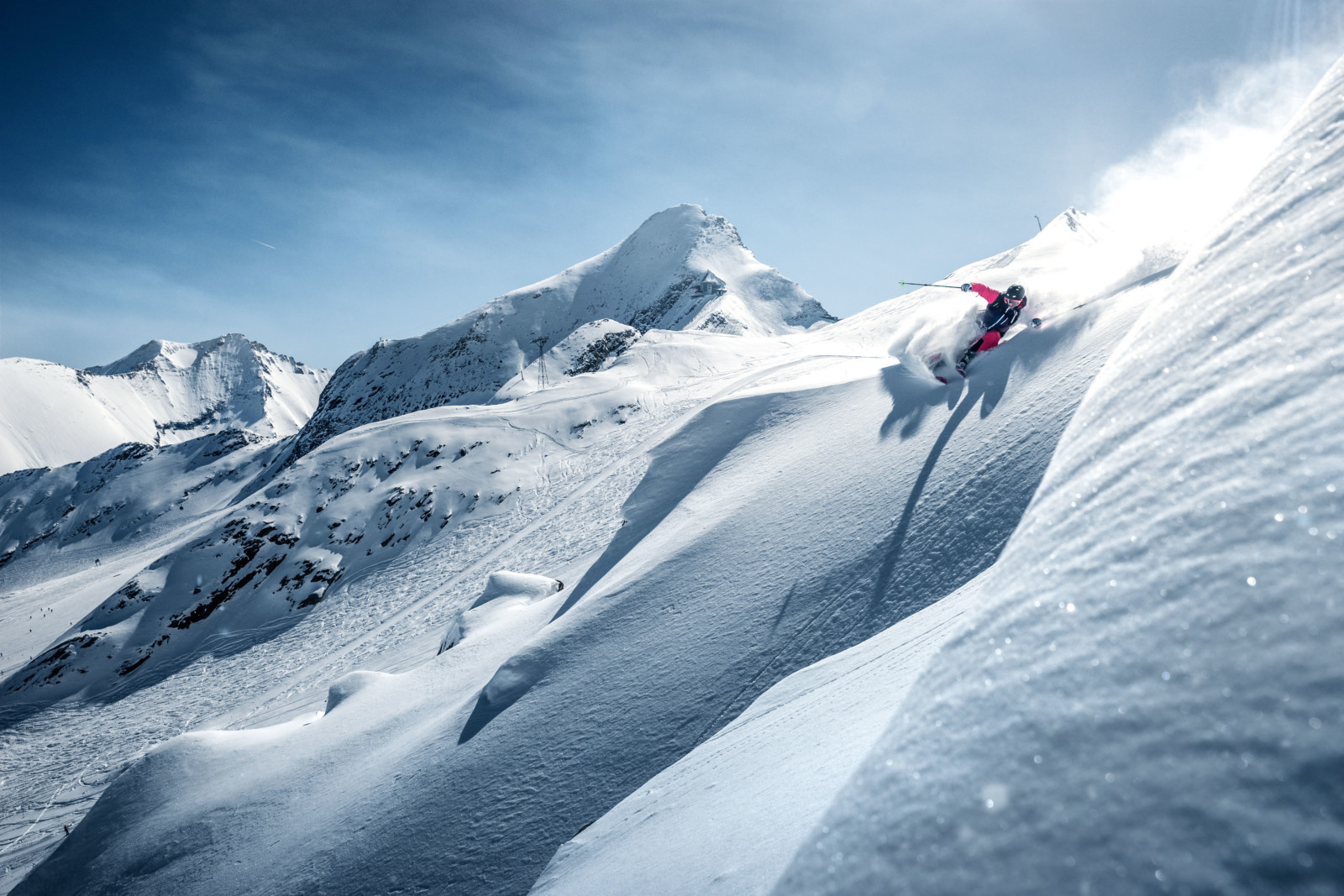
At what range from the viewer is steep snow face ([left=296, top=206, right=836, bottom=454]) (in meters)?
82.2

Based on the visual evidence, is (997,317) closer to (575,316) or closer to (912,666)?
(912,666)

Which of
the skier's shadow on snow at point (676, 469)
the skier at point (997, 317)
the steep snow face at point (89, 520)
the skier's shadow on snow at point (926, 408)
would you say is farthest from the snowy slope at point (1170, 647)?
the steep snow face at point (89, 520)

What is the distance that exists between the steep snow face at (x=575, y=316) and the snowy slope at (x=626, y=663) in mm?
58538

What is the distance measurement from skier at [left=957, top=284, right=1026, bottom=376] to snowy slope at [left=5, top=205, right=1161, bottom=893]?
2.18 feet

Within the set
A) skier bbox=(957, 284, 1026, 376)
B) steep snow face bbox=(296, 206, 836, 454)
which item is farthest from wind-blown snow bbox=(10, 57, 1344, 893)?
steep snow face bbox=(296, 206, 836, 454)

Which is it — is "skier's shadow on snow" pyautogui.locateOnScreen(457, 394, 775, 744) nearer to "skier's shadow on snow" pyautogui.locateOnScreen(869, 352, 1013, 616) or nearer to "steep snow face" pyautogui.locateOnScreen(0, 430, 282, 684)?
"skier's shadow on snow" pyautogui.locateOnScreen(869, 352, 1013, 616)

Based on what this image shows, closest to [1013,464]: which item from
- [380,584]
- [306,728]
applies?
[306,728]

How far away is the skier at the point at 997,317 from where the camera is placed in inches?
370

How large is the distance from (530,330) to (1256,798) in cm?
10168

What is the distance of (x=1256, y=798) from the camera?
80 cm

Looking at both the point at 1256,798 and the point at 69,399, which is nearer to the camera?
the point at 1256,798

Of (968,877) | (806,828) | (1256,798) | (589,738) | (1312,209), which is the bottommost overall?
(589,738)

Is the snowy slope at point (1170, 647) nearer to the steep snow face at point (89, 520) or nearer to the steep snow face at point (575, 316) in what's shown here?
the steep snow face at point (89, 520)

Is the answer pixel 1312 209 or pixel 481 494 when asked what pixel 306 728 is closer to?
pixel 1312 209
